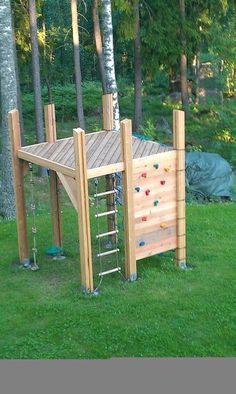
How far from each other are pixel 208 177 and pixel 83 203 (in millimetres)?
8999

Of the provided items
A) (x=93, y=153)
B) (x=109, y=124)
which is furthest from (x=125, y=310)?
(x=109, y=124)

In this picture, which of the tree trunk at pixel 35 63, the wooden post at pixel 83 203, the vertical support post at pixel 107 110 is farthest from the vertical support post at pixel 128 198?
the tree trunk at pixel 35 63

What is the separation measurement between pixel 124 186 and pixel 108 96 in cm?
222

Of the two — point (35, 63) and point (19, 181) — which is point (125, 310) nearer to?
point (19, 181)

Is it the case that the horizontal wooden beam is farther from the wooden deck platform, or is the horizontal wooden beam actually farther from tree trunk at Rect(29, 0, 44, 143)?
tree trunk at Rect(29, 0, 44, 143)

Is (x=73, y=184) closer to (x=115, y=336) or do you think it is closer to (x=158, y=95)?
(x=115, y=336)

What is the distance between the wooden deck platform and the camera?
27.8ft

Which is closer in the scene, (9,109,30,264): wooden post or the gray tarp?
(9,109,30,264): wooden post

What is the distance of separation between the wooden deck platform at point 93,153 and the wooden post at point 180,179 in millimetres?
257

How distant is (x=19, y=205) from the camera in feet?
31.8

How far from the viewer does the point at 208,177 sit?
1678cm

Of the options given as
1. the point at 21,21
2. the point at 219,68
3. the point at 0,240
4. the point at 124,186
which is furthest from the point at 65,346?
the point at 219,68

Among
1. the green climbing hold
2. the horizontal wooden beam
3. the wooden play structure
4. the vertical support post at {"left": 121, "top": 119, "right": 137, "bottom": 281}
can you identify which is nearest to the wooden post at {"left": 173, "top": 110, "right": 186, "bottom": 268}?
the wooden play structure

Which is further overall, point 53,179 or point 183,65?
point 183,65
